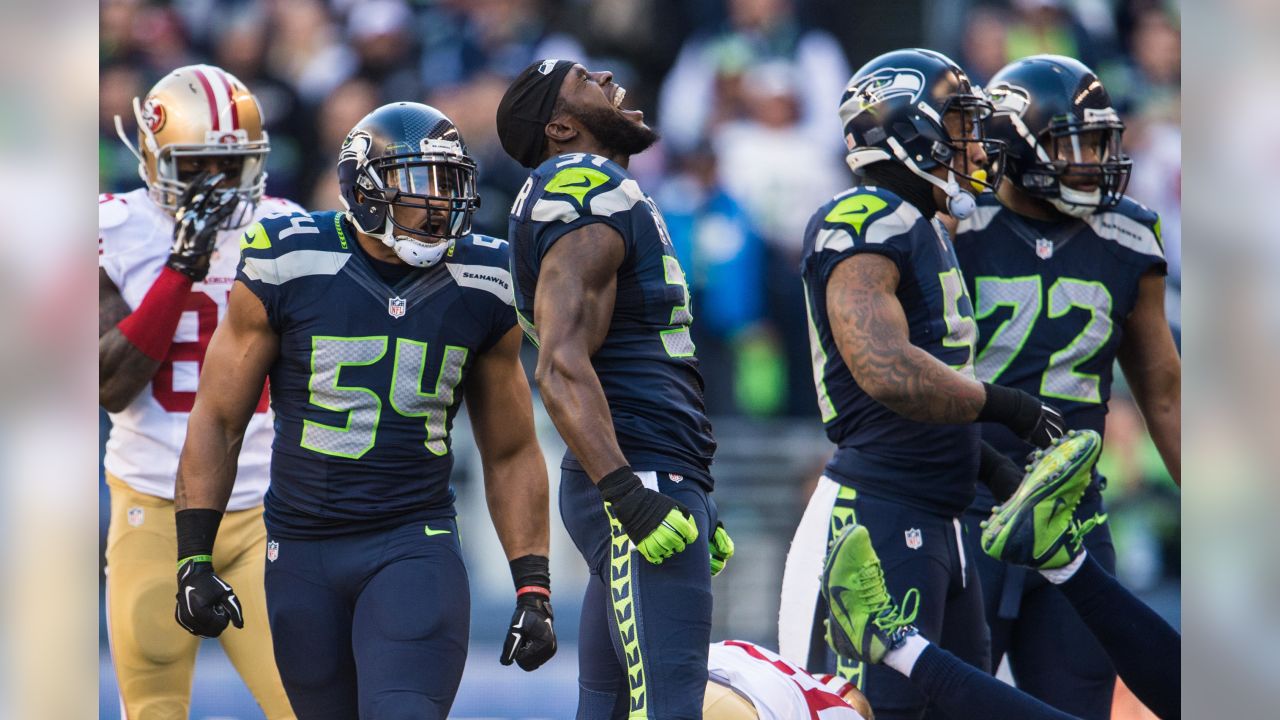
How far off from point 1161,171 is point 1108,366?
Answer: 4.74 metres

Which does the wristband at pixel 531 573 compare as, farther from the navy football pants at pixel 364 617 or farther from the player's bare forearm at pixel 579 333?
the player's bare forearm at pixel 579 333

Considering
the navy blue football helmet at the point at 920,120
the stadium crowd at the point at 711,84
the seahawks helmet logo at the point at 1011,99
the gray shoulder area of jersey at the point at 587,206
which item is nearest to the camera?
the gray shoulder area of jersey at the point at 587,206

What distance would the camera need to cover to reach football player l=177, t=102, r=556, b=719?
3.80 m

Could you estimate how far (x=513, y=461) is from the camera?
418 centimetres

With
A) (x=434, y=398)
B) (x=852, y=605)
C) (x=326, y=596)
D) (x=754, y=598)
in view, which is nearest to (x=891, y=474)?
(x=852, y=605)

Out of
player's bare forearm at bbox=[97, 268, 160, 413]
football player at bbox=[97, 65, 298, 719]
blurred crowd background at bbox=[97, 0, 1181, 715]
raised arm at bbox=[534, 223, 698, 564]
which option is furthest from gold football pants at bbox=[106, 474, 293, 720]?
blurred crowd background at bbox=[97, 0, 1181, 715]

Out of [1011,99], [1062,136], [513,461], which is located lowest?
[513,461]

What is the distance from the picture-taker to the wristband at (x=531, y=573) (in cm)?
405

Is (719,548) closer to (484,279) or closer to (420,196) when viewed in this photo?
(484,279)

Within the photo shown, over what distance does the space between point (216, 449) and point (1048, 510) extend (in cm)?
221

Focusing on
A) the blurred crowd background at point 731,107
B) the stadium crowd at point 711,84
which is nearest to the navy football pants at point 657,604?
the blurred crowd background at point 731,107

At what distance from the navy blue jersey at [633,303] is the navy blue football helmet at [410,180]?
1.06 feet

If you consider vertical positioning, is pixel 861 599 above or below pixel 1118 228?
below

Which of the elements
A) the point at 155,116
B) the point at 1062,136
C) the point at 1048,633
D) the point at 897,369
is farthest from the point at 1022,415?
the point at 155,116
